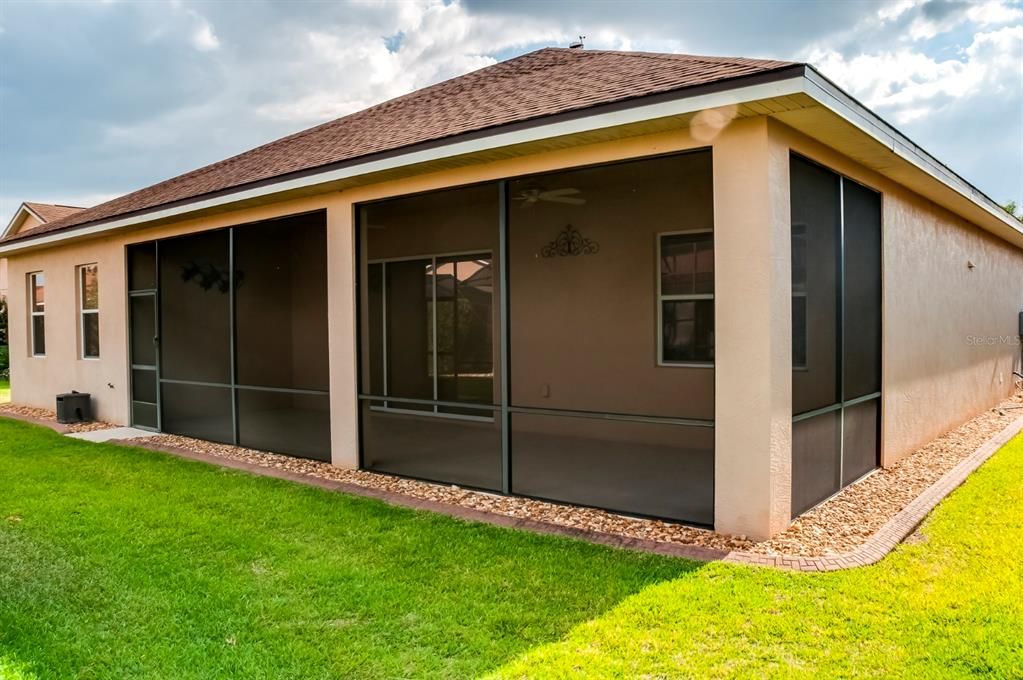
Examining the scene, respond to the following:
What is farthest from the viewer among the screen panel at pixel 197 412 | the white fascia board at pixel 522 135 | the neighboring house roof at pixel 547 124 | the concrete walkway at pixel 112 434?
the screen panel at pixel 197 412

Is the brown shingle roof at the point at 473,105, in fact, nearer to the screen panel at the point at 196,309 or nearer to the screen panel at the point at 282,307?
the screen panel at the point at 196,309

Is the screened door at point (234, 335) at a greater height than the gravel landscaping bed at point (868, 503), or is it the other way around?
the screened door at point (234, 335)

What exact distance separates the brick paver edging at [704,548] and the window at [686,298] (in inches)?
105

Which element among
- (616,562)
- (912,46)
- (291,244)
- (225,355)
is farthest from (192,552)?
(912,46)

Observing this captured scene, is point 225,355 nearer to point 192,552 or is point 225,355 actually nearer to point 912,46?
point 192,552

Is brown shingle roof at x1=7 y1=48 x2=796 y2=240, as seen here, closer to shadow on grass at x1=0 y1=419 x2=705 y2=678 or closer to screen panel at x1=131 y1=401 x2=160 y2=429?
screen panel at x1=131 y1=401 x2=160 y2=429

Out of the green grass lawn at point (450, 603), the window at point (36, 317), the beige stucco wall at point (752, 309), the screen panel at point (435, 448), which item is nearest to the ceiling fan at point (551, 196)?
the beige stucco wall at point (752, 309)

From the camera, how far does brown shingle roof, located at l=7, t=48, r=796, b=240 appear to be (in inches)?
183

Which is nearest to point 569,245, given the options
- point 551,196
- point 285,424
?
point 551,196

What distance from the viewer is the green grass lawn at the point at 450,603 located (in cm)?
279

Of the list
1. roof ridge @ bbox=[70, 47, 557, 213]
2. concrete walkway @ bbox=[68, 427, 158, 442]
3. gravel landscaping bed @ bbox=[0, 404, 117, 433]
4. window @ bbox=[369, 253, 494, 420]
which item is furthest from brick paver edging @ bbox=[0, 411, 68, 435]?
window @ bbox=[369, 253, 494, 420]

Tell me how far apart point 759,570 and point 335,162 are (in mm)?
4863

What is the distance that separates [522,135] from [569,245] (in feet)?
12.1

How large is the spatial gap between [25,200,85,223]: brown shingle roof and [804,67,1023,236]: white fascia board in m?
22.3
